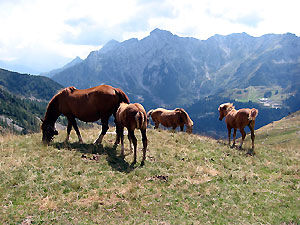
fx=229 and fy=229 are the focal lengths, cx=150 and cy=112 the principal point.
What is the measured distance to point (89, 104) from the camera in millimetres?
14898

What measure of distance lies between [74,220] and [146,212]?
2481 mm

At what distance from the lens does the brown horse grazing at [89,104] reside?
48.8 feet

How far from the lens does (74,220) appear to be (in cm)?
746

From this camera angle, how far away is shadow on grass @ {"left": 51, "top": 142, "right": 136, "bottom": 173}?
12039mm

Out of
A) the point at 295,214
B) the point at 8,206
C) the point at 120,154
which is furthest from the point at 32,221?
the point at 295,214

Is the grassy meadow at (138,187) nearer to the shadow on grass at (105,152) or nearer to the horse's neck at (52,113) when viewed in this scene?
the shadow on grass at (105,152)

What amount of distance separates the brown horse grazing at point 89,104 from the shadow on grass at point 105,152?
41.9 inches

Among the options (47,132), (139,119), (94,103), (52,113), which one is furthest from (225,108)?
(47,132)

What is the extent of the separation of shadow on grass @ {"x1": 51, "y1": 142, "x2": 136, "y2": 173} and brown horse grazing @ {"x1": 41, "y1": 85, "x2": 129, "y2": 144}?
1.06m

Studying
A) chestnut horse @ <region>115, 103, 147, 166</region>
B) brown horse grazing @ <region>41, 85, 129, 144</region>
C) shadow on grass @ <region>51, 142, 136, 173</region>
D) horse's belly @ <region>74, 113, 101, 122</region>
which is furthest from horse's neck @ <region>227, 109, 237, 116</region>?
horse's belly @ <region>74, 113, 101, 122</region>

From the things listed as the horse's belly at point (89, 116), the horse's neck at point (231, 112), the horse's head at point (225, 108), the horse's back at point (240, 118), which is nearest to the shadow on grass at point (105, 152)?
the horse's belly at point (89, 116)

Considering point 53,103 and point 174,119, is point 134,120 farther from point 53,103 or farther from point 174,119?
point 174,119

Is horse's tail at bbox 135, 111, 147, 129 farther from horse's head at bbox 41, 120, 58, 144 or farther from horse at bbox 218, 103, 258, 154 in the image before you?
horse at bbox 218, 103, 258, 154

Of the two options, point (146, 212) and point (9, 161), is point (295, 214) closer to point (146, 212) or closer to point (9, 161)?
point (146, 212)
